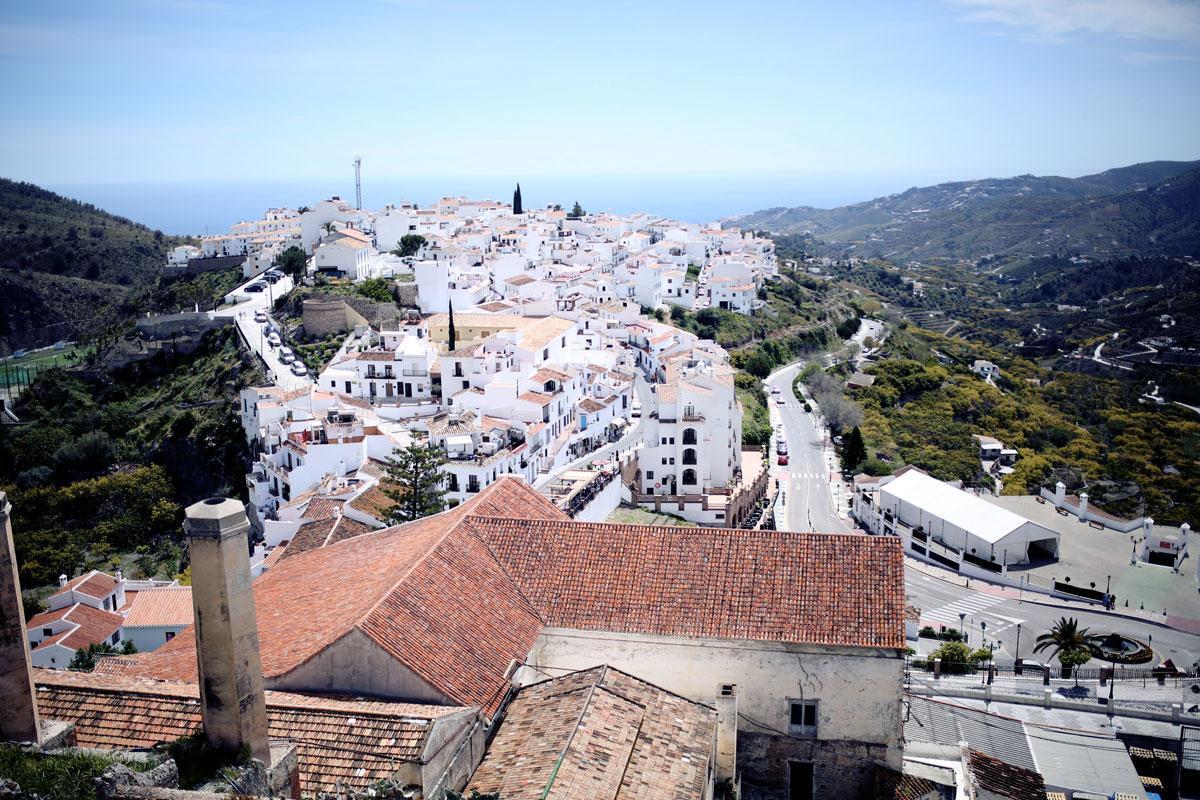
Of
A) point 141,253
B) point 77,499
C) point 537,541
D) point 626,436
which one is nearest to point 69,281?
point 141,253

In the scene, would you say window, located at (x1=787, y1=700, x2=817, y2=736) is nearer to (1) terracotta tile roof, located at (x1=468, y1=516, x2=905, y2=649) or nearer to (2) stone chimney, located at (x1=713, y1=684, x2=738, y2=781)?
(1) terracotta tile roof, located at (x1=468, y1=516, x2=905, y2=649)

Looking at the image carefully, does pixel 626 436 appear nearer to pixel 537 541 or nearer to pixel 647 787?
pixel 537 541

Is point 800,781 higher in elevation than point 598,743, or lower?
lower

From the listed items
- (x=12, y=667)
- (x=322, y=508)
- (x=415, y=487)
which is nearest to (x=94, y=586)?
(x=322, y=508)

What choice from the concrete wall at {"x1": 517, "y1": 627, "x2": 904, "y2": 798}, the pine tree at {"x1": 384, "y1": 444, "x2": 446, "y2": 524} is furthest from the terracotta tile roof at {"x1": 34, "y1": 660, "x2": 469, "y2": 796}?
the pine tree at {"x1": 384, "y1": 444, "x2": 446, "y2": 524}

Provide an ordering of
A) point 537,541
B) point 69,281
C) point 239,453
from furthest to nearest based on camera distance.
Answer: point 69,281 → point 239,453 → point 537,541

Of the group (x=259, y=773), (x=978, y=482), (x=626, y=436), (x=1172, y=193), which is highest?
(x=1172, y=193)

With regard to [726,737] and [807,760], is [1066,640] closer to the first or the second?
[807,760]
